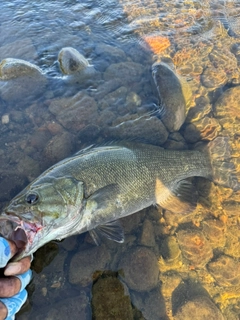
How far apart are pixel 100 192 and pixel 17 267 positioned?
4.09 ft

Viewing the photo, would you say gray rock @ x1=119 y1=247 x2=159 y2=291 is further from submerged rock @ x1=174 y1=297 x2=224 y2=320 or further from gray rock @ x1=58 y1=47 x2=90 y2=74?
gray rock @ x1=58 y1=47 x2=90 y2=74

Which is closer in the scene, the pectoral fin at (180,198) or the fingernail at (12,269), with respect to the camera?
the fingernail at (12,269)

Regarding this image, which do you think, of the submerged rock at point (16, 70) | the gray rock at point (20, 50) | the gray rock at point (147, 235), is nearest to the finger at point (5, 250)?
the gray rock at point (147, 235)

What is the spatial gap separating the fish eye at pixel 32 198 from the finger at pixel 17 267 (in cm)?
58

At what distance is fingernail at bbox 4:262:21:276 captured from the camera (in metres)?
2.77

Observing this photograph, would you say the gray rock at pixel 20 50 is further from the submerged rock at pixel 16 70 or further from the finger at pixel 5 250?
the finger at pixel 5 250

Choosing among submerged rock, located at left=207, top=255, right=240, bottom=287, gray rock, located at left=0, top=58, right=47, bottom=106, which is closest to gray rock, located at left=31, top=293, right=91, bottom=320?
submerged rock, located at left=207, top=255, right=240, bottom=287

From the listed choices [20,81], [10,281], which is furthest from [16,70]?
[10,281]

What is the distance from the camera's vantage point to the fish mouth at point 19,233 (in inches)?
110

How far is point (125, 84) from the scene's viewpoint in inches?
216

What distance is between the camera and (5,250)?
104 inches

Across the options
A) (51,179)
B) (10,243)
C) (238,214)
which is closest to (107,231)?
(51,179)

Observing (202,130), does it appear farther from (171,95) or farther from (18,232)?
(18,232)

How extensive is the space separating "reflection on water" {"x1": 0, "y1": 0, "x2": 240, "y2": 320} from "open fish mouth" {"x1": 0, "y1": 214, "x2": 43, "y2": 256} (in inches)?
38.9
